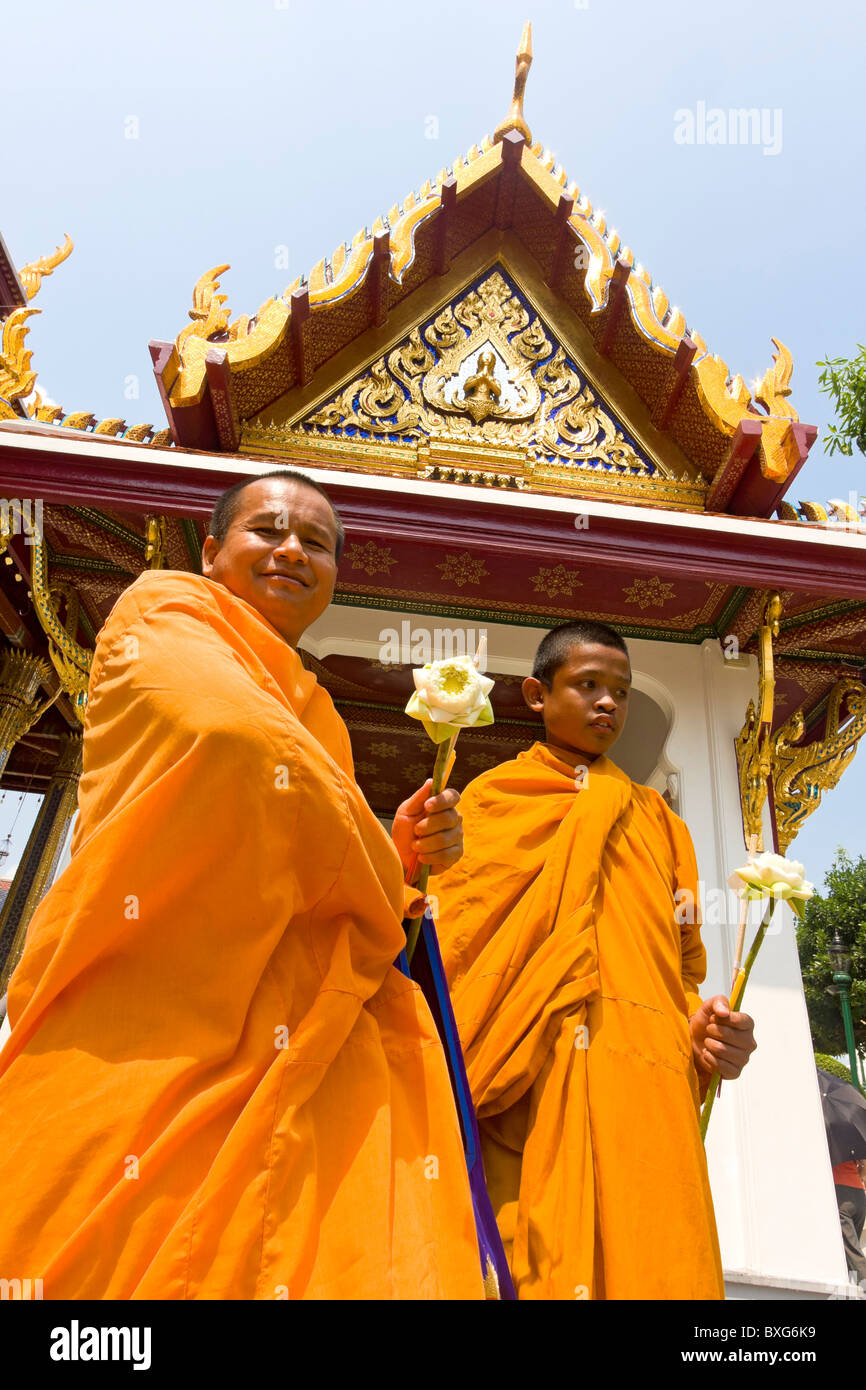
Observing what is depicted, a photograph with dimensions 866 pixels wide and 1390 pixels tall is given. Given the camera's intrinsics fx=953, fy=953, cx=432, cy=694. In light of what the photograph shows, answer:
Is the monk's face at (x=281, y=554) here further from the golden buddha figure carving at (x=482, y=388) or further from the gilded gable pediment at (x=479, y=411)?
the golden buddha figure carving at (x=482, y=388)

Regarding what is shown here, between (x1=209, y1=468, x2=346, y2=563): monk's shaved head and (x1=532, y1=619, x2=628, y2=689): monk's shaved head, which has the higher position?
(x1=532, y1=619, x2=628, y2=689): monk's shaved head

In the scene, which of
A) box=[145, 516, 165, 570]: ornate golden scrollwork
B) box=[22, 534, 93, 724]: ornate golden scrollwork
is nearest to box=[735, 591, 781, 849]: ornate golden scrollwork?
box=[145, 516, 165, 570]: ornate golden scrollwork

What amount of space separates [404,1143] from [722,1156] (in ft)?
8.52

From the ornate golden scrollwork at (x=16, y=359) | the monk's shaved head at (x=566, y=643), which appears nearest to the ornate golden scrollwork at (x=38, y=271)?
the ornate golden scrollwork at (x=16, y=359)

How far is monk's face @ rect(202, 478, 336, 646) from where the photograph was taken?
1.64 m

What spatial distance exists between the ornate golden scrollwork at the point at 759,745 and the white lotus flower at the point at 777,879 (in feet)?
6.94

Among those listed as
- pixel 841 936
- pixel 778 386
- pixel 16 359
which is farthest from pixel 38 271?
pixel 841 936

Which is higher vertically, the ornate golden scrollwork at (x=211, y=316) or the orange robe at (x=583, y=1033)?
the ornate golden scrollwork at (x=211, y=316)

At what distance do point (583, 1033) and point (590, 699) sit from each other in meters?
Result: 0.91

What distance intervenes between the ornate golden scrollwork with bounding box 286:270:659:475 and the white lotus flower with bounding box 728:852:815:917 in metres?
2.85

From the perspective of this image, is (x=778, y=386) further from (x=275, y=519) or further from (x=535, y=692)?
(x=275, y=519)

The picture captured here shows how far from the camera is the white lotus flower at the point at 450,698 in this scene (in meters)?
1.38

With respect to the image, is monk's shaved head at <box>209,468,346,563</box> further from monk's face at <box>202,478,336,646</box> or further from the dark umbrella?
the dark umbrella

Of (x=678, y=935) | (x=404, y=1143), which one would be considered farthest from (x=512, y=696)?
(x=404, y=1143)
